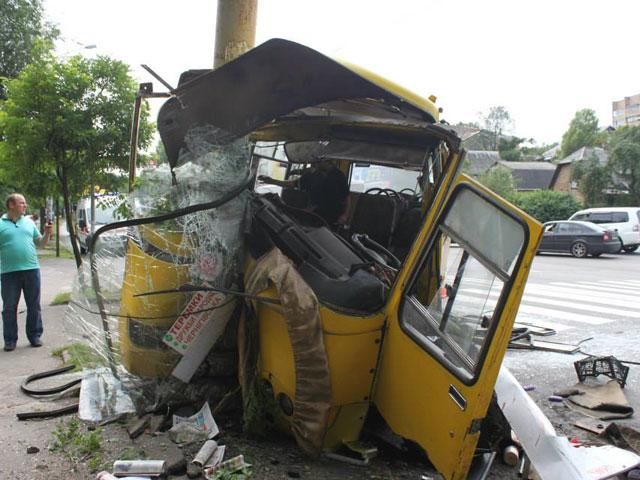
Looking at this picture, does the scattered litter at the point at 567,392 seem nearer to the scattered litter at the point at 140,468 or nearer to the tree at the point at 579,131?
the scattered litter at the point at 140,468

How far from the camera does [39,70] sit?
7789mm

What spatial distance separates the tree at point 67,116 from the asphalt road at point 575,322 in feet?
20.2

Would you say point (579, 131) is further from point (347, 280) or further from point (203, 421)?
point (203, 421)

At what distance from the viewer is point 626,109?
110062 millimetres

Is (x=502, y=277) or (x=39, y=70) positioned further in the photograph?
(x=39, y=70)

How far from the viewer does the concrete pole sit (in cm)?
563

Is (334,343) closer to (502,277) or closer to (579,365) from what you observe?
(502,277)

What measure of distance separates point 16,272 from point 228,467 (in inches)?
162

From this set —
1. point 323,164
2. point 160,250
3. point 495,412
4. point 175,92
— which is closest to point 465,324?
point 495,412

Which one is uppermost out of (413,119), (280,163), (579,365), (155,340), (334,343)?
(413,119)

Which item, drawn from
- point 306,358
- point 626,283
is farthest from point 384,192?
point 626,283

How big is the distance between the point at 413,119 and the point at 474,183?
681 millimetres

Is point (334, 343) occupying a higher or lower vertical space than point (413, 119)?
lower

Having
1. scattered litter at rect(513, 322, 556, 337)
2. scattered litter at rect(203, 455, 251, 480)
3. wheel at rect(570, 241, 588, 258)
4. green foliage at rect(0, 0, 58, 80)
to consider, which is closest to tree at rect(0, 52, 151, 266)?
scattered litter at rect(203, 455, 251, 480)
